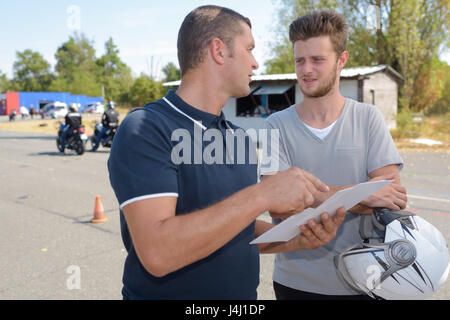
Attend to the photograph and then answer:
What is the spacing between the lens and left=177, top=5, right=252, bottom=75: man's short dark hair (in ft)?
5.34

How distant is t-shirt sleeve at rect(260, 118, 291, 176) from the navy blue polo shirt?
47cm

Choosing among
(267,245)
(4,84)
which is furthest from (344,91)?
(4,84)

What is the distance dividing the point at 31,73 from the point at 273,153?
346ft

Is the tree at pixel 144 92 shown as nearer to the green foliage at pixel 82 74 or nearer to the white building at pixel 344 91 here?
the green foliage at pixel 82 74

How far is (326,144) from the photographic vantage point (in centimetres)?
226

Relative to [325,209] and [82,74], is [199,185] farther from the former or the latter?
[82,74]

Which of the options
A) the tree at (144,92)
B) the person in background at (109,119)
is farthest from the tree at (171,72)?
the person in background at (109,119)

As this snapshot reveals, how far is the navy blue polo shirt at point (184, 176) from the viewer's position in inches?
54.1

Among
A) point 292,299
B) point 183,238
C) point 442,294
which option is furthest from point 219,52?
point 442,294

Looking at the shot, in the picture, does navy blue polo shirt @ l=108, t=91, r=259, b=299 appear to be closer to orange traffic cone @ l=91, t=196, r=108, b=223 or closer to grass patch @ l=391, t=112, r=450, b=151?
orange traffic cone @ l=91, t=196, r=108, b=223

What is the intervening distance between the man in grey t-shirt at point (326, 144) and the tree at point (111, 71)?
76547 mm

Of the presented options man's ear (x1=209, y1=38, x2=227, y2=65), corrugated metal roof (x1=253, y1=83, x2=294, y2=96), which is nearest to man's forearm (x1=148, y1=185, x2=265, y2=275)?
man's ear (x1=209, y1=38, x2=227, y2=65)

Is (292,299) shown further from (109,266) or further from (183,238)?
(109,266)

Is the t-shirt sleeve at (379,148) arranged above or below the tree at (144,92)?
below
